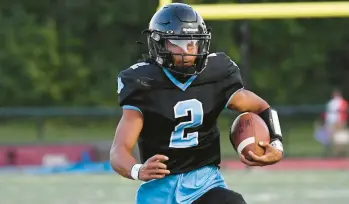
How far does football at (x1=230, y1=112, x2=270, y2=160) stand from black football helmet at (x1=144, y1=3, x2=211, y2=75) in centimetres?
34

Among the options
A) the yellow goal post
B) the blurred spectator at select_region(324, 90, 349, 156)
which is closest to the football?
the yellow goal post

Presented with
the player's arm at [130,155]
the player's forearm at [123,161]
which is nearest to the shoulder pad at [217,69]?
the player's arm at [130,155]

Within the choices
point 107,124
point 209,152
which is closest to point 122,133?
point 209,152

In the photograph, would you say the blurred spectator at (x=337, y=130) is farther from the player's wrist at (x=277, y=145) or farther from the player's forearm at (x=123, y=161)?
the player's forearm at (x=123, y=161)

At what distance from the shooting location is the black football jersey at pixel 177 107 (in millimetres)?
3988

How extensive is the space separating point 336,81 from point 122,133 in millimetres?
20388

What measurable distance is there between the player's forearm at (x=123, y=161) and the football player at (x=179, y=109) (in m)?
0.01

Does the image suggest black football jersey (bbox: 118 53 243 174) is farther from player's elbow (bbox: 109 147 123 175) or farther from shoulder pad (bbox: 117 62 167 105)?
player's elbow (bbox: 109 147 123 175)

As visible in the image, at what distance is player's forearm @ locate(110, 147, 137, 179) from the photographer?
3.81 m

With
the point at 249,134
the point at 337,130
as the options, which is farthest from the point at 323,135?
the point at 249,134

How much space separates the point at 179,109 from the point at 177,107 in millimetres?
11

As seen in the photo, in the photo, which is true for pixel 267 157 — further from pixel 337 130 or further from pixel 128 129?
pixel 337 130

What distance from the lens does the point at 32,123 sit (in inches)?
606

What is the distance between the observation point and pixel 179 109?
13.1 feet
